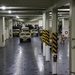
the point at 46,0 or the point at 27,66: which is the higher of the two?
the point at 46,0

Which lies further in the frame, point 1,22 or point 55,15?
point 1,22

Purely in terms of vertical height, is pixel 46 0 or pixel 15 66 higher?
pixel 46 0

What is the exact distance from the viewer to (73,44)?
851 centimetres

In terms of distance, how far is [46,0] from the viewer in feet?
41.6

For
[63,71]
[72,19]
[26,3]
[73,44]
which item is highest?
[26,3]

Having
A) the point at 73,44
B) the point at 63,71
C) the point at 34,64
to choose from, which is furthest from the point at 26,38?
the point at 73,44

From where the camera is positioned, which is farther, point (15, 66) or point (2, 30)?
point (2, 30)

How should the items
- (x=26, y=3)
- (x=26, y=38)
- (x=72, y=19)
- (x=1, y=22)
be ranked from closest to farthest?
(x=72, y=19)
(x=26, y=3)
(x=1, y=22)
(x=26, y=38)

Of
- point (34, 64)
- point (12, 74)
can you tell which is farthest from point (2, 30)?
point (12, 74)

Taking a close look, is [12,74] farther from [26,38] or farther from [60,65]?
[26,38]

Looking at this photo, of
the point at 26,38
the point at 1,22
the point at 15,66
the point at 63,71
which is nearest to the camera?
the point at 63,71

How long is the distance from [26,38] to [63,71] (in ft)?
74.7

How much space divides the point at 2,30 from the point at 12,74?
15.8 metres

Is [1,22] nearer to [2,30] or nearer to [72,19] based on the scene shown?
[2,30]
